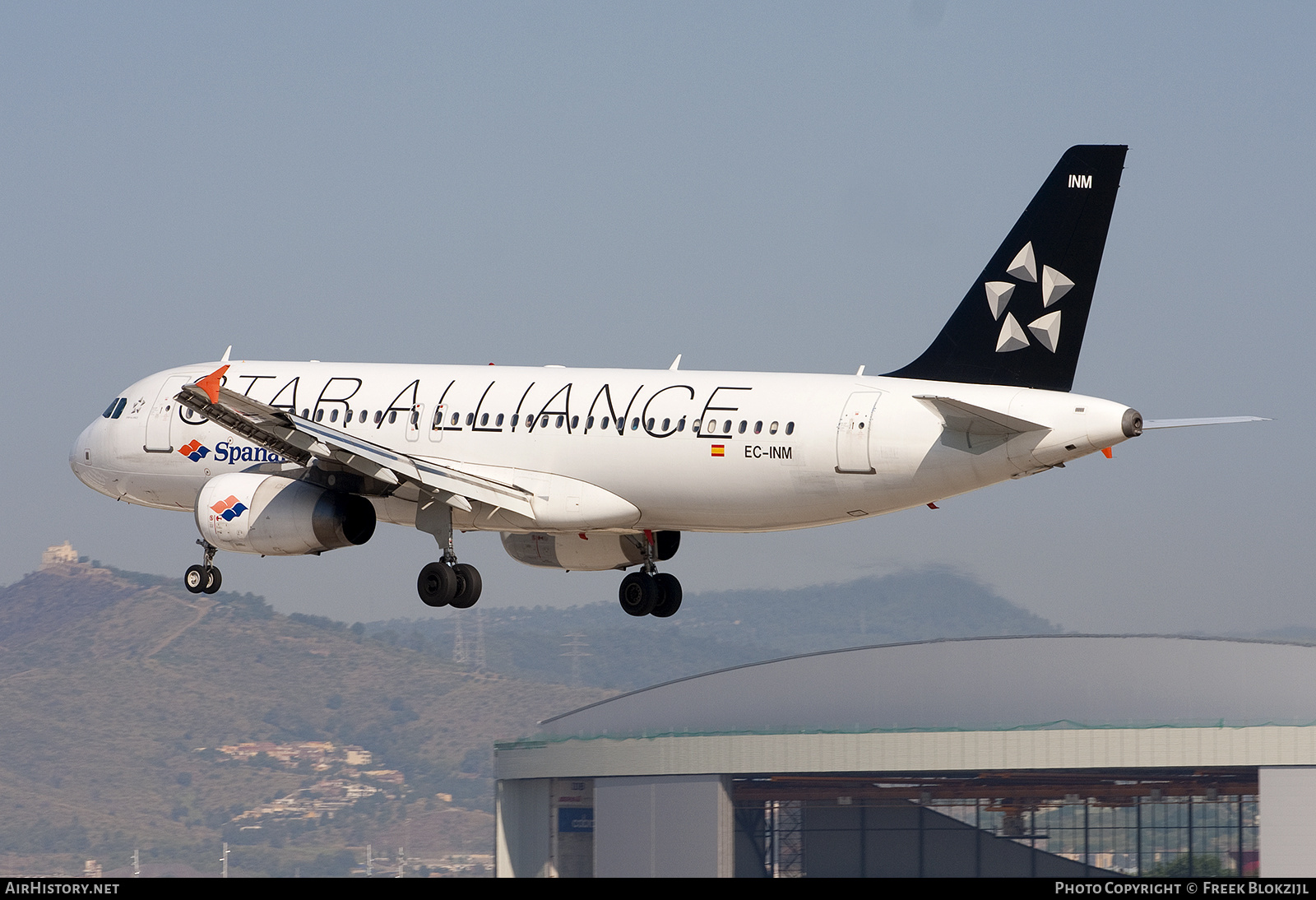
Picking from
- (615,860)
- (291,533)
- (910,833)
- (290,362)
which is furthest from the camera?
(910,833)

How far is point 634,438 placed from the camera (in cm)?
4075

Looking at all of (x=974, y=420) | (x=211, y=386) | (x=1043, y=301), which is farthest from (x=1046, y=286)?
(x=211, y=386)

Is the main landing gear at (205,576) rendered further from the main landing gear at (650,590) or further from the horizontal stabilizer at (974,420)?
the horizontal stabilizer at (974,420)

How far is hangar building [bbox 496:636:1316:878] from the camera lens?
93.9 m

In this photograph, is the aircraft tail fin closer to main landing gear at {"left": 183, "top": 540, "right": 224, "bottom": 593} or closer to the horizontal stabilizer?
the horizontal stabilizer

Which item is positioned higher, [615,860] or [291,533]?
[291,533]

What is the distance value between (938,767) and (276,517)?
198ft

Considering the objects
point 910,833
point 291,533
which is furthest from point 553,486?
point 910,833

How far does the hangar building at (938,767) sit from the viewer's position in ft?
308

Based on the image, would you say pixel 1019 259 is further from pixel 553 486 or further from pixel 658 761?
pixel 658 761

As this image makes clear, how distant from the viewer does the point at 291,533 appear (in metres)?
41.1

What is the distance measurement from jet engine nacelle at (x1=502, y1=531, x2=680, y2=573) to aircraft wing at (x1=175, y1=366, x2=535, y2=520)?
3.48 metres

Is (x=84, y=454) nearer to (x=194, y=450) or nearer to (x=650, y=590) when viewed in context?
(x=194, y=450)

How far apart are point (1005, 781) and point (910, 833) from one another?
26.6ft
